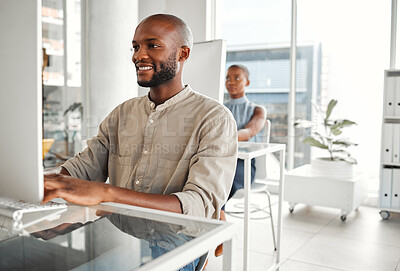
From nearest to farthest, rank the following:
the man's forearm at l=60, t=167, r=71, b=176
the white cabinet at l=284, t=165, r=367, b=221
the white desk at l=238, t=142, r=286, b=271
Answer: the man's forearm at l=60, t=167, r=71, b=176 → the white desk at l=238, t=142, r=286, b=271 → the white cabinet at l=284, t=165, r=367, b=221

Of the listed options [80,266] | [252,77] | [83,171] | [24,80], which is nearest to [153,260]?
[80,266]

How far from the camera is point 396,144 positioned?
3414 mm

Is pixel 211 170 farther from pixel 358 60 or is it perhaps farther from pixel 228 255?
pixel 358 60

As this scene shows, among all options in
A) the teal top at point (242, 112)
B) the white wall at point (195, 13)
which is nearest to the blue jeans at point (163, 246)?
the teal top at point (242, 112)

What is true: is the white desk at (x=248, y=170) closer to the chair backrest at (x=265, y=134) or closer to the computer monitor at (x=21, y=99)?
the chair backrest at (x=265, y=134)

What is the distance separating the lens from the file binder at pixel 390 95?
3.42 meters

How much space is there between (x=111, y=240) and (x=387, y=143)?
324cm

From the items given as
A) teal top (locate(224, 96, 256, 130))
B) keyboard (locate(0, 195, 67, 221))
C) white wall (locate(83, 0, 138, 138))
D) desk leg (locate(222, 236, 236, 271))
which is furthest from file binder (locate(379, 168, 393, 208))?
keyboard (locate(0, 195, 67, 221))

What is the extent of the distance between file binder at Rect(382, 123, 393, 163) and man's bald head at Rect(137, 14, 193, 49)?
2.64 metres

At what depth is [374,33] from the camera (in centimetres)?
390

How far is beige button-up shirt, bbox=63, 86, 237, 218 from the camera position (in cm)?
108

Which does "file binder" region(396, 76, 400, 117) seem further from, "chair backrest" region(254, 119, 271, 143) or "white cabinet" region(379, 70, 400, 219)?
"chair backrest" region(254, 119, 271, 143)

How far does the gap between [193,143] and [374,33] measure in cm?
333

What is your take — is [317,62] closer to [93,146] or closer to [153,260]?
[93,146]
